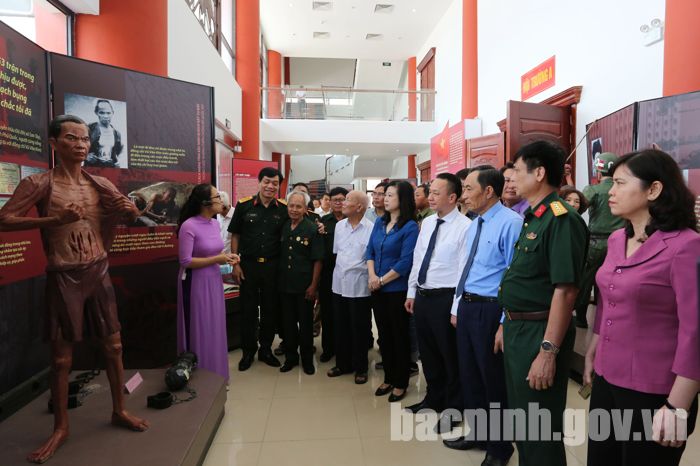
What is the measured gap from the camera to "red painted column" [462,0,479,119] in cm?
784

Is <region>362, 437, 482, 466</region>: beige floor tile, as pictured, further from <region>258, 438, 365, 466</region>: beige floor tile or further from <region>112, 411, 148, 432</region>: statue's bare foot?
<region>112, 411, 148, 432</region>: statue's bare foot

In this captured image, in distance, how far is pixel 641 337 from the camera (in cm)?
117

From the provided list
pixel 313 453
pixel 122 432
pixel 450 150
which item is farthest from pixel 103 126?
pixel 450 150

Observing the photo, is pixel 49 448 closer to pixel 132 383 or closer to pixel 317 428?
pixel 132 383

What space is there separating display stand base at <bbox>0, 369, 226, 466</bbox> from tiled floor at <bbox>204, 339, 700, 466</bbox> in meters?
0.21

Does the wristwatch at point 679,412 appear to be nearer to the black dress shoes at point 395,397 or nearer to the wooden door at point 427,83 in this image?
the black dress shoes at point 395,397

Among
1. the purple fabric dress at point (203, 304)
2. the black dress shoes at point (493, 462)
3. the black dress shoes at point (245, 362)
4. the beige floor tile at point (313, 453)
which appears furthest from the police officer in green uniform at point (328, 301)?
the black dress shoes at point (493, 462)

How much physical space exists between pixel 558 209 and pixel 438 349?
1.32 m

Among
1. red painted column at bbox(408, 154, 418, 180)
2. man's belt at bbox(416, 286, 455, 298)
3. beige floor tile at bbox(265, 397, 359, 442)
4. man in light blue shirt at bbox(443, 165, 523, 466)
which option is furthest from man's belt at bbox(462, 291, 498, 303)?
red painted column at bbox(408, 154, 418, 180)

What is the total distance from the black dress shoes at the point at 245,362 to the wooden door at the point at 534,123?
3585mm

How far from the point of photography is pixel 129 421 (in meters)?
1.91

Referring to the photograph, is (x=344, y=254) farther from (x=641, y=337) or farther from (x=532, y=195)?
(x=641, y=337)

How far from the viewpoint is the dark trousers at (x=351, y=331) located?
3127mm

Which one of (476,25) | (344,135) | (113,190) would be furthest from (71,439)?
(344,135)
